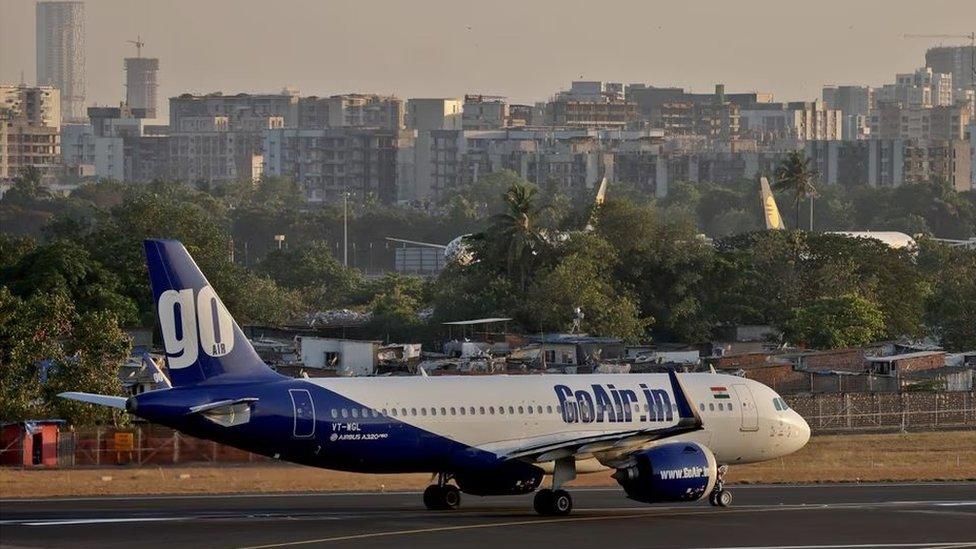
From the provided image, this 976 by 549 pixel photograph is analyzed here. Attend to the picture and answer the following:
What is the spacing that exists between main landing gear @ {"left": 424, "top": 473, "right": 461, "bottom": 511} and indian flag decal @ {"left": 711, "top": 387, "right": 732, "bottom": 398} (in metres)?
7.46

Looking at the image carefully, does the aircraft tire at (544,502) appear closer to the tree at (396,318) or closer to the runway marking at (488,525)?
the runway marking at (488,525)

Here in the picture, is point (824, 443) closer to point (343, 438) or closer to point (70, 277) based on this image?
point (343, 438)

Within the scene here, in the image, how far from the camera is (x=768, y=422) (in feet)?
179

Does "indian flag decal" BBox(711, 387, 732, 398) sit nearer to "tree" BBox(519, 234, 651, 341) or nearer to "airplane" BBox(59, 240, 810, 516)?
"airplane" BBox(59, 240, 810, 516)

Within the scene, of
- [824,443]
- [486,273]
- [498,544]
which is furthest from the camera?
[486,273]

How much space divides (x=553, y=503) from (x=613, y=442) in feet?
7.19

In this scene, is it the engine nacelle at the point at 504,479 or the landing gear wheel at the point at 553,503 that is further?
the engine nacelle at the point at 504,479

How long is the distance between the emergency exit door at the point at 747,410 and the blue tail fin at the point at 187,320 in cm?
1367

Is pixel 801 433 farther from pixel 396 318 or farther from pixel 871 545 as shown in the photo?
pixel 396 318

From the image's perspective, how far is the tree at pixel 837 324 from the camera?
383 feet

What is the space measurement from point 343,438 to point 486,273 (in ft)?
270

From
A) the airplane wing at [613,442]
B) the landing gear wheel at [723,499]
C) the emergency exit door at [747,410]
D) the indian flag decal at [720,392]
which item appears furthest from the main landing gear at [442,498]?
the emergency exit door at [747,410]

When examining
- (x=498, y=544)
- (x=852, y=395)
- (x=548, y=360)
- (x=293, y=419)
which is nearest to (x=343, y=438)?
(x=293, y=419)

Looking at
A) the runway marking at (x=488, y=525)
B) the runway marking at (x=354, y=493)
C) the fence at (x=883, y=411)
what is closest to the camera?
the runway marking at (x=488, y=525)
